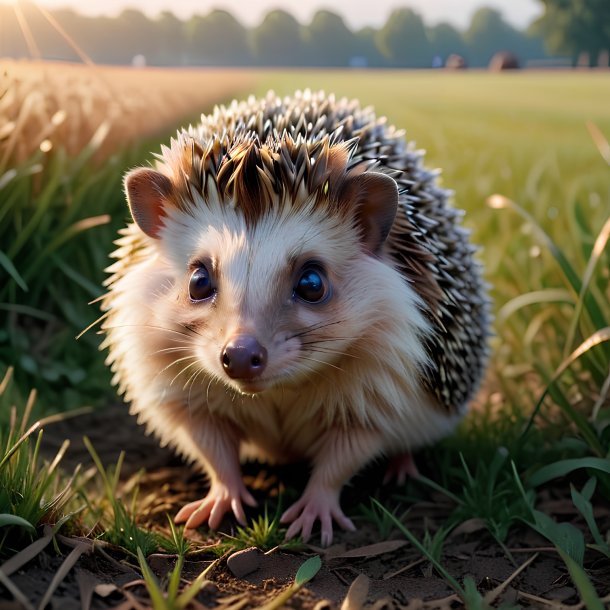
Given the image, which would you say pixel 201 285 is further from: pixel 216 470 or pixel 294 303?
pixel 216 470

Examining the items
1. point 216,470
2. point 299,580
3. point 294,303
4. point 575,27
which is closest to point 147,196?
point 294,303

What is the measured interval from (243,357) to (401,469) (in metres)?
1.28

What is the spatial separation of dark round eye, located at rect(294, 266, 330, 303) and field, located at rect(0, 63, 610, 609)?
0.71 metres

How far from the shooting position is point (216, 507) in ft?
8.71

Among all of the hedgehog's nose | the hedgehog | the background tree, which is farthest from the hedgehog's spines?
the background tree

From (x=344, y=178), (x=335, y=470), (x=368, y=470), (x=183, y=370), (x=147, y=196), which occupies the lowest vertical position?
(x=368, y=470)

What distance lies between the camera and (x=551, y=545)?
248 cm

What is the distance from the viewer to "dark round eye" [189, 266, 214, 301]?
2.31 m

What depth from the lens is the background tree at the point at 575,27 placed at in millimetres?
5875

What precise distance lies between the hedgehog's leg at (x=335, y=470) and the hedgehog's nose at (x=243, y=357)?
78 centimetres

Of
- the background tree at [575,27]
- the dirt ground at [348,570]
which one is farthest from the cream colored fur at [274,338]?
the background tree at [575,27]

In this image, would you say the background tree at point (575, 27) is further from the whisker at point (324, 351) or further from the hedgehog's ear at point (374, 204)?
the whisker at point (324, 351)

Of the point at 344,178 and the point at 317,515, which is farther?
the point at 317,515

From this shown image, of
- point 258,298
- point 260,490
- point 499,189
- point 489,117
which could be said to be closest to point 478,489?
point 260,490
